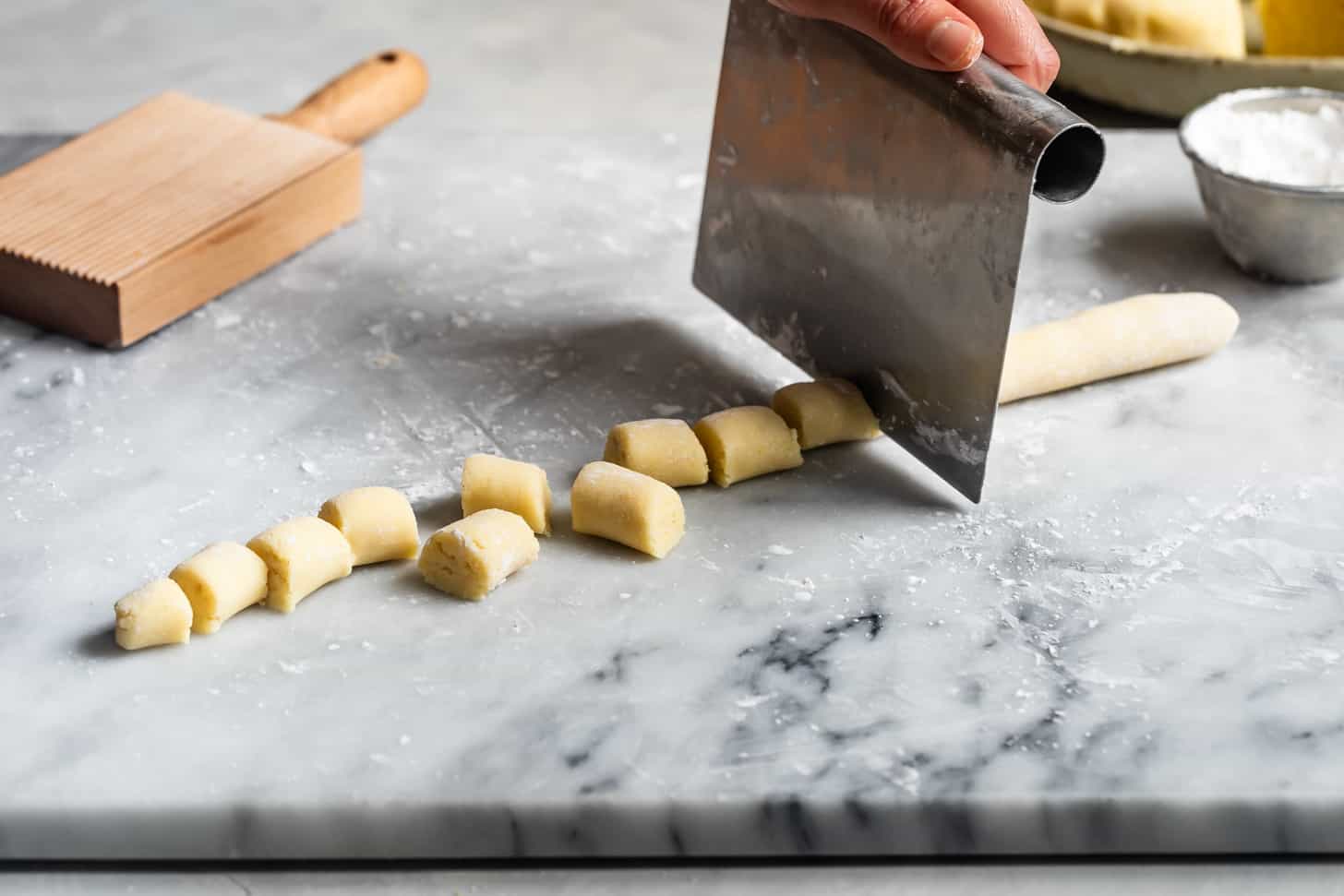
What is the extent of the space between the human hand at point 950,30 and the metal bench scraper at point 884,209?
0.03 meters

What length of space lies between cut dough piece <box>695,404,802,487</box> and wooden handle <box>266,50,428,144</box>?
2.95 feet

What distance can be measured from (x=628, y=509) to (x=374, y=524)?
0.24 metres

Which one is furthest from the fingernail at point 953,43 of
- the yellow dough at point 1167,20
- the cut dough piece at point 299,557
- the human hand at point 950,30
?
the yellow dough at point 1167,20

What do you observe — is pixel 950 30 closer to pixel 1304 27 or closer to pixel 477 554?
pixel 477 554

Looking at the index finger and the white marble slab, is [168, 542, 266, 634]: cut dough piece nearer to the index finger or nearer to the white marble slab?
the white marble slab

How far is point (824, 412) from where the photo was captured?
1.67m

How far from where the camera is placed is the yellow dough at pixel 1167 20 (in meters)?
2.52

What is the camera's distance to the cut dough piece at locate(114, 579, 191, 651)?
4.55 feet

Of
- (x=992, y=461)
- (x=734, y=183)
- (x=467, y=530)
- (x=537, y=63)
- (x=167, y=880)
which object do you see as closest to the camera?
(x=167, y=880)

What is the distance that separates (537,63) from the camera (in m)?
3.28

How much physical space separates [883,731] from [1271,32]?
1.83 metres

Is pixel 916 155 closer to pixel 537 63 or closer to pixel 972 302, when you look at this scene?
pixel 972 302

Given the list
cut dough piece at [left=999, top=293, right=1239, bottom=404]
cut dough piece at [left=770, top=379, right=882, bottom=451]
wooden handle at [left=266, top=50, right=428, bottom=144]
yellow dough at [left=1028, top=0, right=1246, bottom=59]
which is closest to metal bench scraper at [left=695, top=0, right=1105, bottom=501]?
cut dough piece at [left=770, top=379, right=882, bottom=451]

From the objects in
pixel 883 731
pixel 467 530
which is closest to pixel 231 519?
pixel 467 530
